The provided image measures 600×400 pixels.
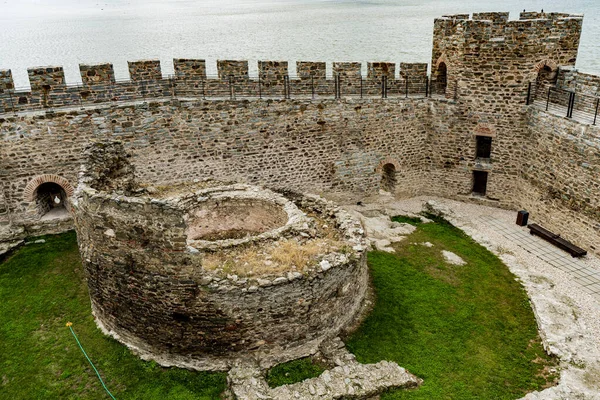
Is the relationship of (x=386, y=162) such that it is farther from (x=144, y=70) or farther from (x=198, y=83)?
(x=144, y=70)

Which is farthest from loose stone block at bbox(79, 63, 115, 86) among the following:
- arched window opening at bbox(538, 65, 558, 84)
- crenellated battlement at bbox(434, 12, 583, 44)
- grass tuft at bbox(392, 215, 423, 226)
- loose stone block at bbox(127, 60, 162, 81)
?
arched window opening at bbox(538, 65, 558, 84)

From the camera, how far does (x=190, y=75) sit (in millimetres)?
13938

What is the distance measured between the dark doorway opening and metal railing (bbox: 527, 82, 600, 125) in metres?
2.68

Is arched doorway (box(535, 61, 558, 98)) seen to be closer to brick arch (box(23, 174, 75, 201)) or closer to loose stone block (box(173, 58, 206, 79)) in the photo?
loose stone block (box(173, 58, 206, 79))

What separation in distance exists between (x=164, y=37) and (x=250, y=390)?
47.5 metres

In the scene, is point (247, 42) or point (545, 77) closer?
point (545, 77)

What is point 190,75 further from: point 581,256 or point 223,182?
point 581,256

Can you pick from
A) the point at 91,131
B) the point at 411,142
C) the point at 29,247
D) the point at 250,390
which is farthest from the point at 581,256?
the point at 29,247

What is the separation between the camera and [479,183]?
16.0 meters

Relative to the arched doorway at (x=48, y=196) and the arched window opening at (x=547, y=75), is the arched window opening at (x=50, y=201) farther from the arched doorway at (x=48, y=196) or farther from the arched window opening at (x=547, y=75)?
the arched window opening at (x=547, y=75)

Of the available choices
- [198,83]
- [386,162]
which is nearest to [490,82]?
[386,162]

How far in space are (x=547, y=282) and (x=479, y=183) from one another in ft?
16.8

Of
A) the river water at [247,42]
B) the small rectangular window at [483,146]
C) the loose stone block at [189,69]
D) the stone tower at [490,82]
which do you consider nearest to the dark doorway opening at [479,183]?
the stone tower at [490,82]

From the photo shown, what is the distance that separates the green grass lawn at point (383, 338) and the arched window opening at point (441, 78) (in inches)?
216
